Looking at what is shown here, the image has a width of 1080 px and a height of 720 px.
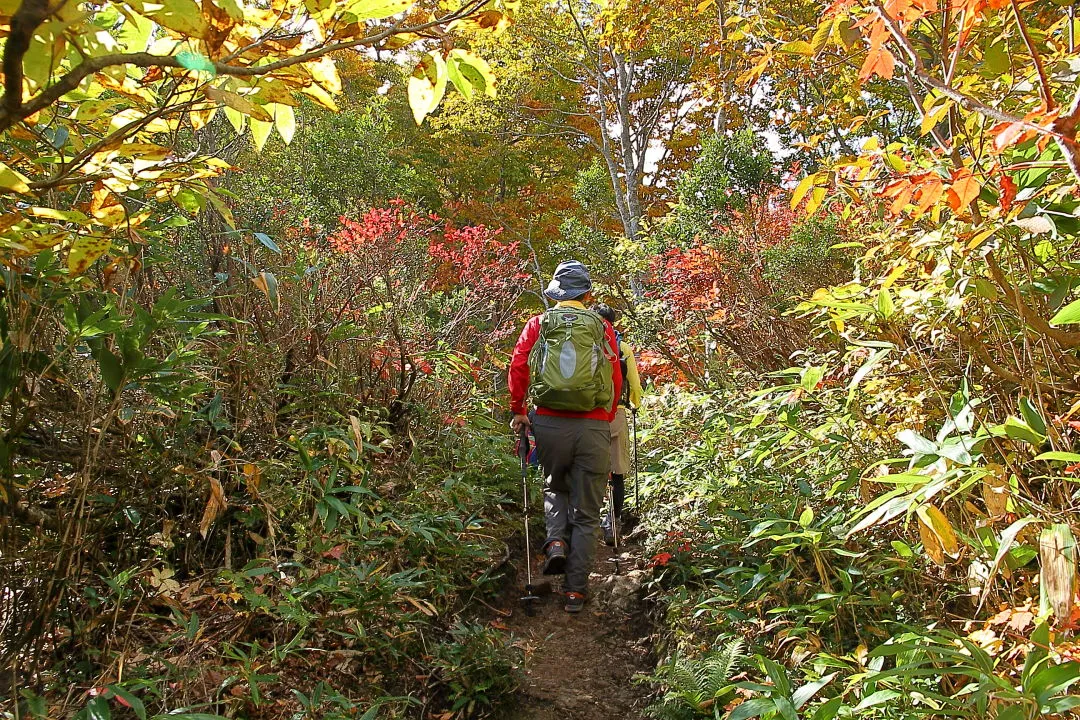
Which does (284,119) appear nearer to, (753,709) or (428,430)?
(753,709)

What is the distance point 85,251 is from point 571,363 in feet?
9.38

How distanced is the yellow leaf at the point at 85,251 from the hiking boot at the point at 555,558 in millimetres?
3151

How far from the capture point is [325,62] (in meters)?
1.37

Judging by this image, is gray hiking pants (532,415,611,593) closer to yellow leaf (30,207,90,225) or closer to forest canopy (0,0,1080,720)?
forest canopy (0,0,1080,720)

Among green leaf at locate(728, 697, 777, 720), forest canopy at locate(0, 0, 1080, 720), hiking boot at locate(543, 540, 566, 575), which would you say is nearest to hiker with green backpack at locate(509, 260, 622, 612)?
hiking boot at locate(543, 540, 566, 575)

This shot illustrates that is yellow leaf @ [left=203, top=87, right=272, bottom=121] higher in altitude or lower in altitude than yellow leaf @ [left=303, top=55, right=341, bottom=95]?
lower

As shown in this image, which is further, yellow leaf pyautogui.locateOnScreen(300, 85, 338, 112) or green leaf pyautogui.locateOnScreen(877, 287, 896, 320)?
green leaf pyautogui.locateOnScreen(877, 287, 896, 320)

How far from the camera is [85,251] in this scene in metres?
1.73

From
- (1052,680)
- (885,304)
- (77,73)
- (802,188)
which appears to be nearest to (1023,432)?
(1052,680)

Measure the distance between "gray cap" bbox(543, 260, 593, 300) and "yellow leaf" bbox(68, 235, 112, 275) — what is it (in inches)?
122

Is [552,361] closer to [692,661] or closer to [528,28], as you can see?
[692,661]

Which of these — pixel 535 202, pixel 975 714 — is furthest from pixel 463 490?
pixel 535 202

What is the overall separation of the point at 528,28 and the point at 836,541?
48.5 feet

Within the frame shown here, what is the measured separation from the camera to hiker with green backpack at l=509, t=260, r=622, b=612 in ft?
14.0
